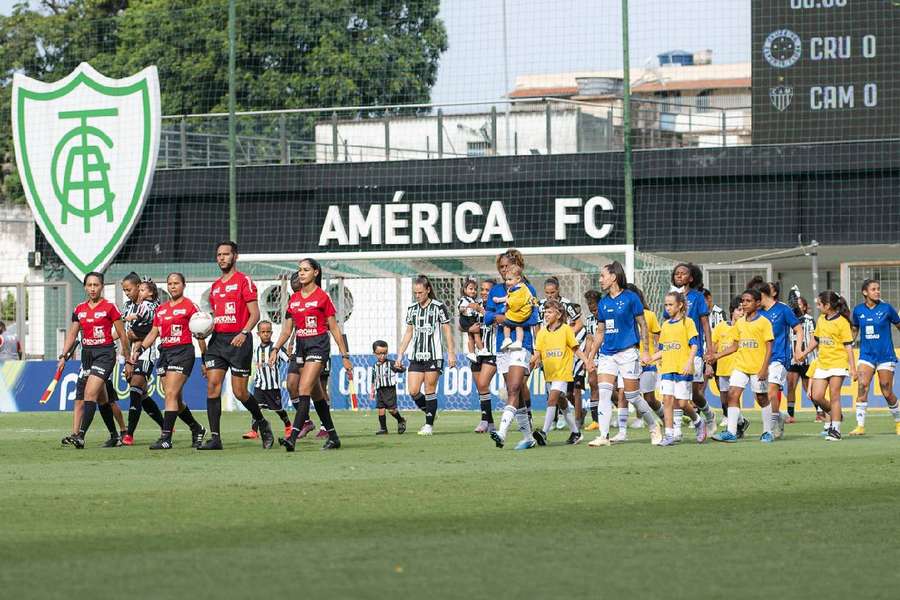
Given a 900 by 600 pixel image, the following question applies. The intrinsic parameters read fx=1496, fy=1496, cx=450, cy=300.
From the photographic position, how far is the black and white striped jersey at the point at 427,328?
1992 cm

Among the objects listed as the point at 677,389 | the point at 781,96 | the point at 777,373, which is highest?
the point at 781,96

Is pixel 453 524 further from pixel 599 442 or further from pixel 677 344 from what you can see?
pixel 677 344

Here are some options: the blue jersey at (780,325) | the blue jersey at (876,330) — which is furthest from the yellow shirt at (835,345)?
the blue jersey at (780,325)

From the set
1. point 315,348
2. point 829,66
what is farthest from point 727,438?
point 829,66

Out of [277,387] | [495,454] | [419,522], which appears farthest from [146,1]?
[419,522]

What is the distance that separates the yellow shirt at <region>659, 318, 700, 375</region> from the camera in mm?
16828

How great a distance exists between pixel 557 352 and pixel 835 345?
4.71 meters

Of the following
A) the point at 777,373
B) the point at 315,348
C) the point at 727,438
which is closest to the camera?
the point at 315,348

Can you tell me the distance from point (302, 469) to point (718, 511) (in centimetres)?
477

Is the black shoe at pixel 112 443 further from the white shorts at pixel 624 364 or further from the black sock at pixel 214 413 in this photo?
the white shorts at pixel 624 364

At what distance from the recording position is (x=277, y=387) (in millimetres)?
20281

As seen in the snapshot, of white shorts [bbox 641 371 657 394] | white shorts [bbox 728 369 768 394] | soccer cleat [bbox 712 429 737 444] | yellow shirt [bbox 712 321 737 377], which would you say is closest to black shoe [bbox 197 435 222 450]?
white shorts [bbox 641 371 657 394]

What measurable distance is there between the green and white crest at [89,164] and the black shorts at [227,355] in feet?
50.0

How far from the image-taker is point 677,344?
1686 cm
